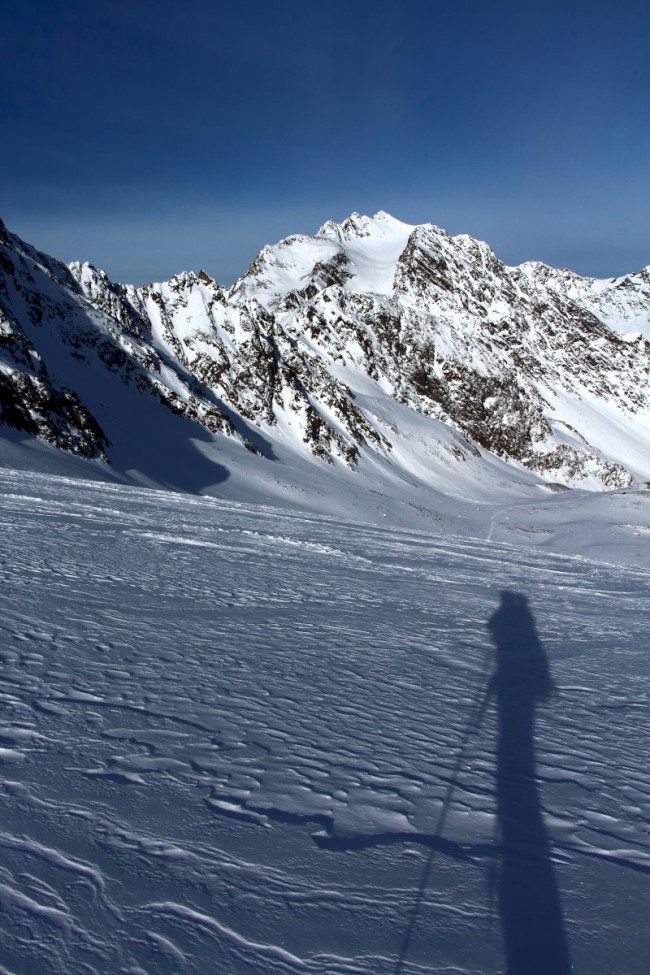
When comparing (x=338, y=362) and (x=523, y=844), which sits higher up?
(x=338, y=362)

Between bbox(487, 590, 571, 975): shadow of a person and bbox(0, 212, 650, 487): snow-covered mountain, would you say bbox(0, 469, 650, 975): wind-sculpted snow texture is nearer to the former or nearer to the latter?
bbox(487, 590, 571, 975): shadow of a person

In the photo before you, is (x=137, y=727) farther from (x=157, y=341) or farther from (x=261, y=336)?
(x=261, y=336)

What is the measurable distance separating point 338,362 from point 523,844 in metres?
114

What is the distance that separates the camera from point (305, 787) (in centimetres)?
359

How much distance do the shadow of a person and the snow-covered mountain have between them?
33.2m

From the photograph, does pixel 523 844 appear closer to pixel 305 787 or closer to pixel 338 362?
pixel 305 787

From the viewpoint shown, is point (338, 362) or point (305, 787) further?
point (338, 362)

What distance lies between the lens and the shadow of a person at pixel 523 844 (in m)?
2.62

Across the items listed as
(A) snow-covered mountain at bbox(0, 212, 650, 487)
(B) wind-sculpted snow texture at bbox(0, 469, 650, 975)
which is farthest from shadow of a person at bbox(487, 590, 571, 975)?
(A) snow-covered mountain at bbox(0, 212, 650, 487)

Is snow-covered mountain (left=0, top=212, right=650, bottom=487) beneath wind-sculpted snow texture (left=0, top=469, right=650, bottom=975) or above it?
above

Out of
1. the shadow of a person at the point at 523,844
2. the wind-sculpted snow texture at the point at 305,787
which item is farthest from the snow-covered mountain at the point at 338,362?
the shadow of a person at the point at 523,844

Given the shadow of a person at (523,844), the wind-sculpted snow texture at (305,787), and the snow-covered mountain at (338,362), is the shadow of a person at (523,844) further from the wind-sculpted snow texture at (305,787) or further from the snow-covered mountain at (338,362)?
the snow-covered mountain at (338,362)

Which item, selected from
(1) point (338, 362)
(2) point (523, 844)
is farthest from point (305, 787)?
(1) point (338, 362)

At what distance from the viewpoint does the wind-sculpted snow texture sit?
2.49 meters
